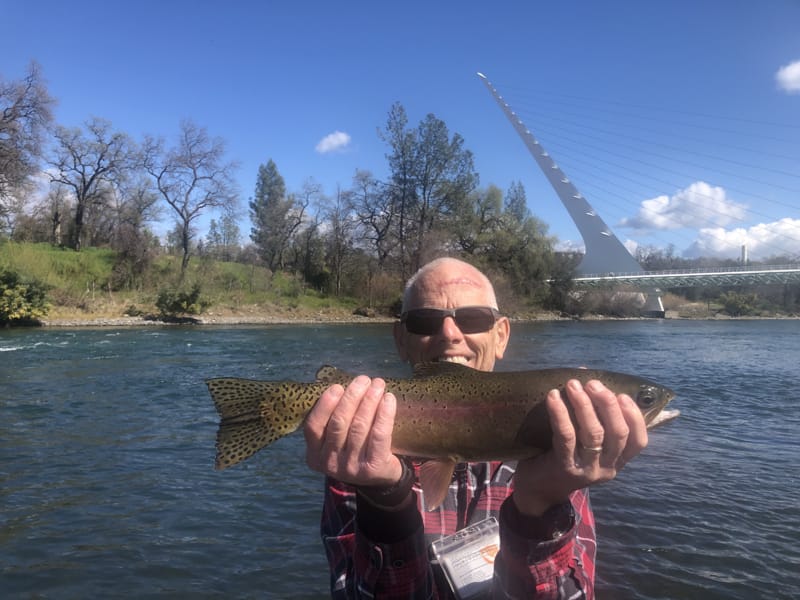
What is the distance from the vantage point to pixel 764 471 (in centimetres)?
922

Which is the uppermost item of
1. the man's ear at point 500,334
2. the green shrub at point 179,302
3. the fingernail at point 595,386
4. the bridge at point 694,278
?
the bridge at point 694,278

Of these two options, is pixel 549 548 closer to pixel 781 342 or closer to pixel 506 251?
pixel 781 342

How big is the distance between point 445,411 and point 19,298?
38.9 metres

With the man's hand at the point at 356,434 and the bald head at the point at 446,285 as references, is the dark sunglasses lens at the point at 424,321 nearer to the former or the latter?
the bald head at the point at 446,285

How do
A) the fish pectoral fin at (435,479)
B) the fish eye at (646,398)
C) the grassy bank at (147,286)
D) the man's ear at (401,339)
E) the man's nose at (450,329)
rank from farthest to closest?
the grassy bank at (147,286), the man's ear at (401,339), the man's nose at (450,329), the fish eye at (646,398), the fish pectoral fin at (435,479)

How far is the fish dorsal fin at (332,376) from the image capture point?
2.69 metres

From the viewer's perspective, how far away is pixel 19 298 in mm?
34062

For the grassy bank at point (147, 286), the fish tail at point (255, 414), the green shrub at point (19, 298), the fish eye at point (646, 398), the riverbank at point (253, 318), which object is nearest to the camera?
the fish eye at point (646, 398)

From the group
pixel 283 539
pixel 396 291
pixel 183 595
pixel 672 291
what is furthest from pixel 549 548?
pixel 672 291

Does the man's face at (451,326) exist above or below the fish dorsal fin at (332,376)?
above

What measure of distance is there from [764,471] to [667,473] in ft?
5.06

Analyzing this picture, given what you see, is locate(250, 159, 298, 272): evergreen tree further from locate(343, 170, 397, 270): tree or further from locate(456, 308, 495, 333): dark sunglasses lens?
locate(456, 308, 495, 333): dark sunglasses lens

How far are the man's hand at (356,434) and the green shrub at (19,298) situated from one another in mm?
38686

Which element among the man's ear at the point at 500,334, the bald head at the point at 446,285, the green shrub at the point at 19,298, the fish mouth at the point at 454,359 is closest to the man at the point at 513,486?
the fish mouth at the point at 454,359
